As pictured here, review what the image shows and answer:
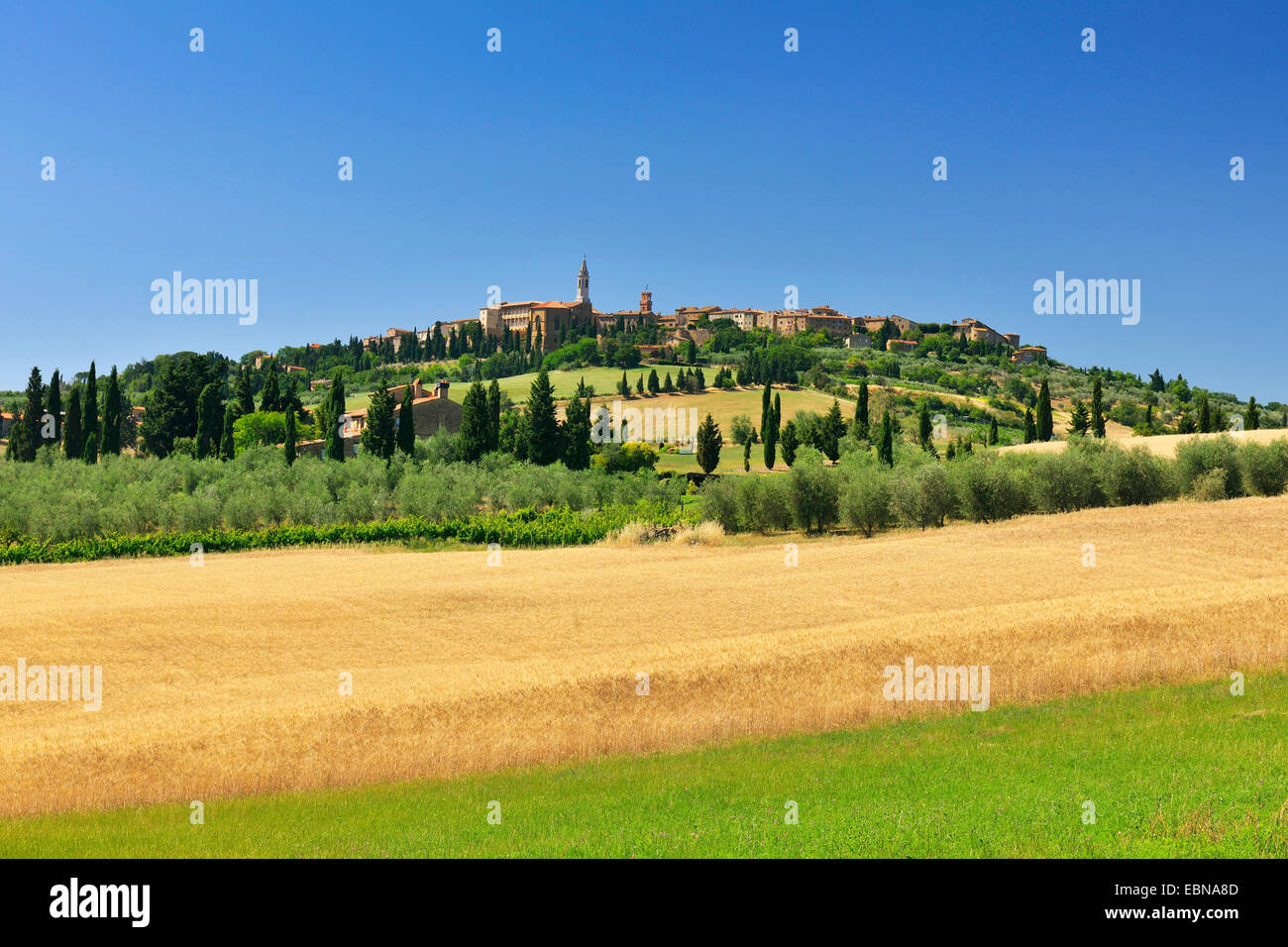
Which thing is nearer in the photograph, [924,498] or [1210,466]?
[924,498]

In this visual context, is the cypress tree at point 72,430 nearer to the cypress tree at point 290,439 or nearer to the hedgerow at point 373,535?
the cypress tree at point 290,439

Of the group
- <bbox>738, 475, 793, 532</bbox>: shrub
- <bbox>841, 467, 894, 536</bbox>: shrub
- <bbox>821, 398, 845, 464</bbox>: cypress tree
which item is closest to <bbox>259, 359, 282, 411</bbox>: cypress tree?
<bbox>821, 398, 845, 464</bbox>: cypress tree

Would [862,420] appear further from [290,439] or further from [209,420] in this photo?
Result: [209,420]

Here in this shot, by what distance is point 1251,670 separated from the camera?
72.6 feet

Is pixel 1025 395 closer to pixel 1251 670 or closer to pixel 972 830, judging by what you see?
pixel 1251 670

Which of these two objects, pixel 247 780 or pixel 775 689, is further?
pixel 775 689

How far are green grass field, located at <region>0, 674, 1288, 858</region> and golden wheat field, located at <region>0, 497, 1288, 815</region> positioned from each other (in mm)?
1644

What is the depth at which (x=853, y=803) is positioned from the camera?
46.0ft

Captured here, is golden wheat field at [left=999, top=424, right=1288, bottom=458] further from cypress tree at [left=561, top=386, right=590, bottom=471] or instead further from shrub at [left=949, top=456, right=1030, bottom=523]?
cypress tree at [left=561, top=386, right=590, bottom=471]

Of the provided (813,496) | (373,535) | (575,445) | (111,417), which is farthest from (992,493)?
(111,417)

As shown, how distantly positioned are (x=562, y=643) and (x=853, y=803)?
17.9 m

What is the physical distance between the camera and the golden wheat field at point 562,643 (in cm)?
1897
